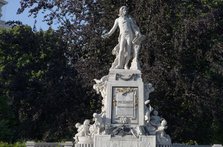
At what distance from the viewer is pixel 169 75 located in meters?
27.8

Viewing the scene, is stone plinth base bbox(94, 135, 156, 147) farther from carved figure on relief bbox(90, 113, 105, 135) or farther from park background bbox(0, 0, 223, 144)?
park background bbox(0, 0, 223, 144)

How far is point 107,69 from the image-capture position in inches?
1113

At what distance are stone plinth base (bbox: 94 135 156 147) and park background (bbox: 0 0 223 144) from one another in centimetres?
715

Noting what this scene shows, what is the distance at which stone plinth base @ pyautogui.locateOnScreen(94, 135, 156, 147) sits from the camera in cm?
2009

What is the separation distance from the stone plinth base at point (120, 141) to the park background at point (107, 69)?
715cm

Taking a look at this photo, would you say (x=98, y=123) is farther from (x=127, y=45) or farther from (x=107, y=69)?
(x=107, y=69)

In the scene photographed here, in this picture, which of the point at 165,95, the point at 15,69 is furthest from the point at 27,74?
the point at 165,95

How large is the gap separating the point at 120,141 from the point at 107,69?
8.58 meters

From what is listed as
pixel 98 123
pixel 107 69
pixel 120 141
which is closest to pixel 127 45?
pixel 98 123

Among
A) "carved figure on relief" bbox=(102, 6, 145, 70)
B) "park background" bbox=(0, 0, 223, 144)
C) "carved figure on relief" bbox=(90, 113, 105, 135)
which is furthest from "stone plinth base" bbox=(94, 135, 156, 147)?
"park background" bbox=(0, 0, 223, 144)

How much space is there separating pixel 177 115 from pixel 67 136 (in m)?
5.65

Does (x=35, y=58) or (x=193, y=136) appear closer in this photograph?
(x=193, y=136)

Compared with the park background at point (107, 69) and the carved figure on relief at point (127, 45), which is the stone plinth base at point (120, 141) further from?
the park background at point (107, 69)

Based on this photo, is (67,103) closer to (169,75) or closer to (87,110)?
(87,110)
